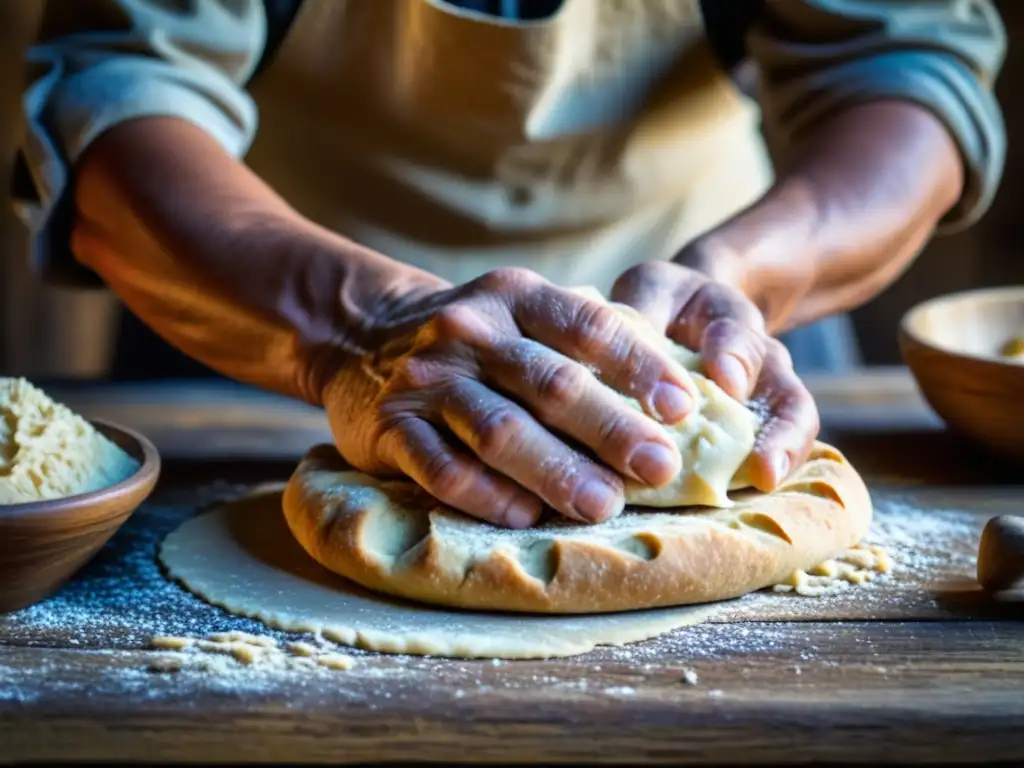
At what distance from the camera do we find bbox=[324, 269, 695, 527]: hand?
1221 mm

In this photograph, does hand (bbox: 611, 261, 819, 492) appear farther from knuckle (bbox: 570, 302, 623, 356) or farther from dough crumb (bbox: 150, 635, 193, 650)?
dough crumb (bbox: 150, 635, 193, 650)

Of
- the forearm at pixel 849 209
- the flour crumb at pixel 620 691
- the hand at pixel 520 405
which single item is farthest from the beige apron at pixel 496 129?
the flour crumb at pixel 620 691

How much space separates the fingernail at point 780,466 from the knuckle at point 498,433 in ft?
0.93

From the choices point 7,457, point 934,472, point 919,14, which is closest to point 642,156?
point 919,14

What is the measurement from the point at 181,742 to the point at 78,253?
3.72ft

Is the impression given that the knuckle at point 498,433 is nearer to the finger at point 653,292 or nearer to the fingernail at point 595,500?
the fingernail at point 595,500

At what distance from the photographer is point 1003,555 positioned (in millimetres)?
1192

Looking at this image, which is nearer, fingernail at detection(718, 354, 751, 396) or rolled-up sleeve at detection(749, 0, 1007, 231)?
fingernail at detection(718, 354, 751, 396)

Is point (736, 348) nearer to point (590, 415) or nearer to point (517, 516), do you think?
point (590, 415)

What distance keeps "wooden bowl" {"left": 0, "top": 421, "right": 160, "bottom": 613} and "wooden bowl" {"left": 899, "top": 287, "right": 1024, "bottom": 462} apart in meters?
1.04

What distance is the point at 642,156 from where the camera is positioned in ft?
6.76

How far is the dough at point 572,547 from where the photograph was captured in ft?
3.77

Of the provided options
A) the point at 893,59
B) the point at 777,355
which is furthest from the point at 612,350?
the point at 893,59

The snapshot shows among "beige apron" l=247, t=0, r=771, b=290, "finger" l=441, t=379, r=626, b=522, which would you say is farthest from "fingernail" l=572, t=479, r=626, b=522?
"beige apron" l=247, t=0, r=771, b=290
